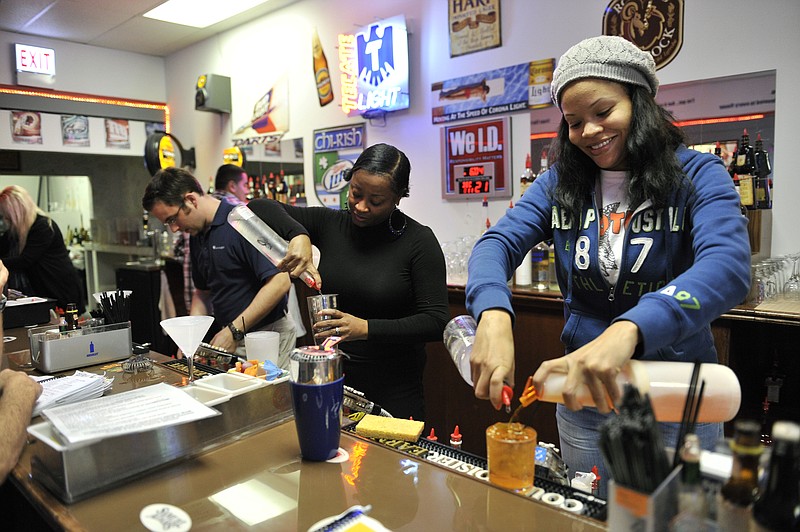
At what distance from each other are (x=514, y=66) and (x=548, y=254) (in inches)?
52.3

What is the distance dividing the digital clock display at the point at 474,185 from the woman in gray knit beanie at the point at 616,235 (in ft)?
7.84

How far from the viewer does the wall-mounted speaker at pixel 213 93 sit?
604 cm

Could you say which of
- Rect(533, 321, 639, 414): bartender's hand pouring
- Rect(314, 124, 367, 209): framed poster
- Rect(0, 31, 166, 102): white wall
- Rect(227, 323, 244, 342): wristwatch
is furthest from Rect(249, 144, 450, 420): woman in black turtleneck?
Rect(0, 31, 166, 102): white wall

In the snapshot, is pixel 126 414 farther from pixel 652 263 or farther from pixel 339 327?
pixel 652 263

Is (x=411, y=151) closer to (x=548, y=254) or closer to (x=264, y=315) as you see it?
(x=548, y=254)

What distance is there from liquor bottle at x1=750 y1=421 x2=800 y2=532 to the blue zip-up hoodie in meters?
0.32

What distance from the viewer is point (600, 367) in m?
0.94

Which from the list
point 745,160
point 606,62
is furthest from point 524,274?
point 606,62

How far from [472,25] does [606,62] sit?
2900mm

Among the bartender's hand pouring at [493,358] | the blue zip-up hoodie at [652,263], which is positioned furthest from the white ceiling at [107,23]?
the bartender's hand pouring at [493,358]

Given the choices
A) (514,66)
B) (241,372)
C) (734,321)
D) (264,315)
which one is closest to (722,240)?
(241,372)

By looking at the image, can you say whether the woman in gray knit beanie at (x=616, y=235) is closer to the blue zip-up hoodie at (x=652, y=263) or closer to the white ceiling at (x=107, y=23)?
the blue zip-up hoodie at (x=652, y=263)

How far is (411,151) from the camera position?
449 cm

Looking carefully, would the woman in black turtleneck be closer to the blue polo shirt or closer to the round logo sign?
the blue polo shirt
